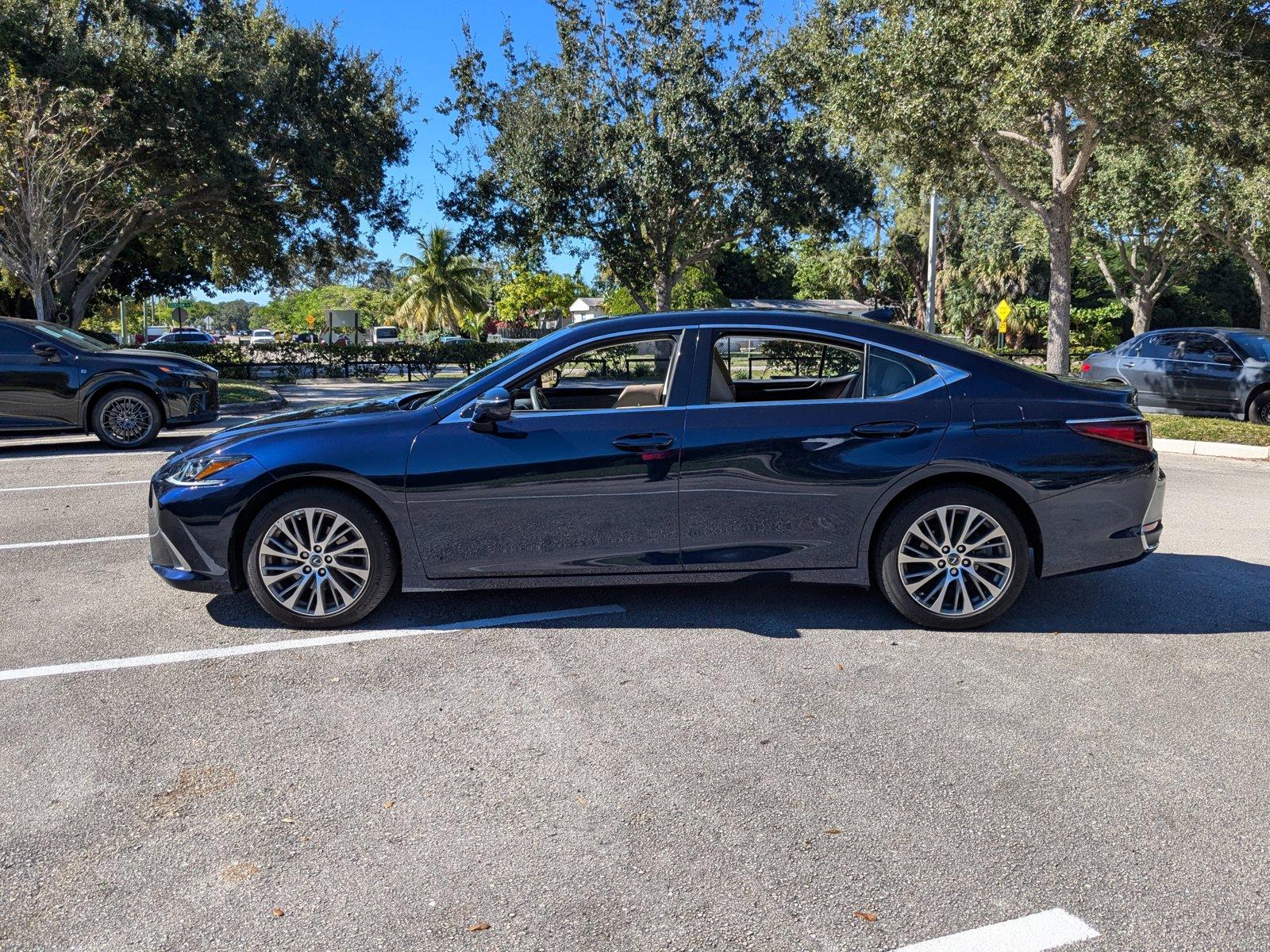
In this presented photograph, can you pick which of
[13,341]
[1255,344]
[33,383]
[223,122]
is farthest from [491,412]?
[223,122]

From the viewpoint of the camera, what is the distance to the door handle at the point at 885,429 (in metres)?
4.77

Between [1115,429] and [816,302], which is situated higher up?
A: [816,302]

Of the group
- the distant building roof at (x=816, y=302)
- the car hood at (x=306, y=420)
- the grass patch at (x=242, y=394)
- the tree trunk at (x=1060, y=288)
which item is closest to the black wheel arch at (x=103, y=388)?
the grass patch at (x=242, y=394)

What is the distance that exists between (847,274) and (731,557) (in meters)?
52.6

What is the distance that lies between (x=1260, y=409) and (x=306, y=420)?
14.6 m

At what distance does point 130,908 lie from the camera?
265cm

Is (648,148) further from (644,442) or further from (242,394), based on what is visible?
(644,442)

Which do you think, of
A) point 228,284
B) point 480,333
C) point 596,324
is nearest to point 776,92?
point 228,284

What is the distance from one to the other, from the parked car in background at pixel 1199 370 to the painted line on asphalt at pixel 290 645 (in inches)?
518

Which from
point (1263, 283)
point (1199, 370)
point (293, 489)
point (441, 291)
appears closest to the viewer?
point (293, 489)

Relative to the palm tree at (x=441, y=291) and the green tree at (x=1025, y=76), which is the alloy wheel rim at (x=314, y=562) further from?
the palm tree at (x=441, y=291)

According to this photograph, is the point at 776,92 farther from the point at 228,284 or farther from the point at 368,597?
the point at 368,597

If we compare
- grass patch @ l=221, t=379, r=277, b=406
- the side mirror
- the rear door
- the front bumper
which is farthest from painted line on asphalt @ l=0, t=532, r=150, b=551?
grass patch @ l=221, t=379, r=277, b=406

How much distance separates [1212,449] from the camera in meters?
12.4
